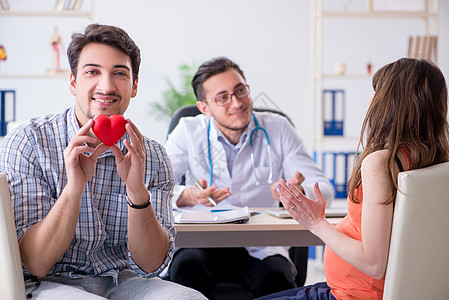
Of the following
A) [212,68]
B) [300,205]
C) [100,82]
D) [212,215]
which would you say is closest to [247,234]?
[212,215]

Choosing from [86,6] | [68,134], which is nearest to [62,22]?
[86,6]

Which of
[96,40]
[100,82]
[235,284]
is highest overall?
[96,40]

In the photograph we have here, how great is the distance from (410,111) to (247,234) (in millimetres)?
720

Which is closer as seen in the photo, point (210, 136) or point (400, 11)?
point (210, 136)

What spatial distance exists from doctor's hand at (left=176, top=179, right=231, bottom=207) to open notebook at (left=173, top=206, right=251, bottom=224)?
6 centimetres

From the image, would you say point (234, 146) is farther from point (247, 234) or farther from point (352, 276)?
point (352, 276)

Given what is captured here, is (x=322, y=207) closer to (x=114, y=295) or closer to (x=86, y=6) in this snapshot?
(x=114, y=295)

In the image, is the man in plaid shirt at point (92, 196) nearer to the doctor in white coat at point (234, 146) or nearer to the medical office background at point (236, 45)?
the doctor in white coat at point (234, 146)

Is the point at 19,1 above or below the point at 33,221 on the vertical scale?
above

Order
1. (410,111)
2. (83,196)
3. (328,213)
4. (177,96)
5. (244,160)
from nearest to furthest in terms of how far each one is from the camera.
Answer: (410,111), (83,196), (328,213), (244,160), (177,96)

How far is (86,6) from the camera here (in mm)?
4605

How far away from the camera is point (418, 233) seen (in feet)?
3.77

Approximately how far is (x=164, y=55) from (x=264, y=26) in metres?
0.96

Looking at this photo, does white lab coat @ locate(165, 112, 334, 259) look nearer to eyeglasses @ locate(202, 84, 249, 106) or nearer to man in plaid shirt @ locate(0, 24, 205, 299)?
eyeglasses @ locate(202, 84, 249, 106)
